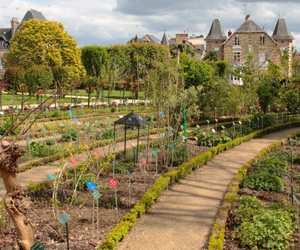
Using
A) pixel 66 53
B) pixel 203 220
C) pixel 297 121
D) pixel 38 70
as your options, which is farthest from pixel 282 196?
pixel 66 53

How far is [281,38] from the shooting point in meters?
40.5

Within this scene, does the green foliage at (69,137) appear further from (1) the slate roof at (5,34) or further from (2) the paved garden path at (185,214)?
(1) the slate roof at (5,34)

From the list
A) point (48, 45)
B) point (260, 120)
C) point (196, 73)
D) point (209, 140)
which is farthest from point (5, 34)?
point (209, 140)

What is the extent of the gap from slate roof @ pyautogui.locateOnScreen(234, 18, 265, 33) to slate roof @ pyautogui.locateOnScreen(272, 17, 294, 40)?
3.14m

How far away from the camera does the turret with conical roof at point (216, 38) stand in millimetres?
42406

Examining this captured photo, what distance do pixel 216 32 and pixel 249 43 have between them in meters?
5.17

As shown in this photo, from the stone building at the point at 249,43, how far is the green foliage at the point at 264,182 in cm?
3297

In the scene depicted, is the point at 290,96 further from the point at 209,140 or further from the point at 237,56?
the point at 237,56

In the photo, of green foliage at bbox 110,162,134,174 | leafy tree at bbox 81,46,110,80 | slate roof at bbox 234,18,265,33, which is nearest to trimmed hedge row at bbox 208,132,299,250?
green foliage at bbox 110,162,134,174

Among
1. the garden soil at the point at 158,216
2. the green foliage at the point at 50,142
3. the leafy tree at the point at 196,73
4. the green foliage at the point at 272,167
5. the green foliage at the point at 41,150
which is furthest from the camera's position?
the leafy tree at the point at 196,73

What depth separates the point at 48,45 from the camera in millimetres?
25422

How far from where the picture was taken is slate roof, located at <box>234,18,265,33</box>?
39.2m

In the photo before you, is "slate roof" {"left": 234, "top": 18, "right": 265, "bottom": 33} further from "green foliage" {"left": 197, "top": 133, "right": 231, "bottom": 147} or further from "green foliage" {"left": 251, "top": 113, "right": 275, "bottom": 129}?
"green foliage" {"left": 197, "top": 133, "right": 231, "bottom": 147}

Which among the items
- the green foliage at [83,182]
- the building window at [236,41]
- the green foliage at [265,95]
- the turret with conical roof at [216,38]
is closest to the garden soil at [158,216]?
the green foliage at [83,182]
